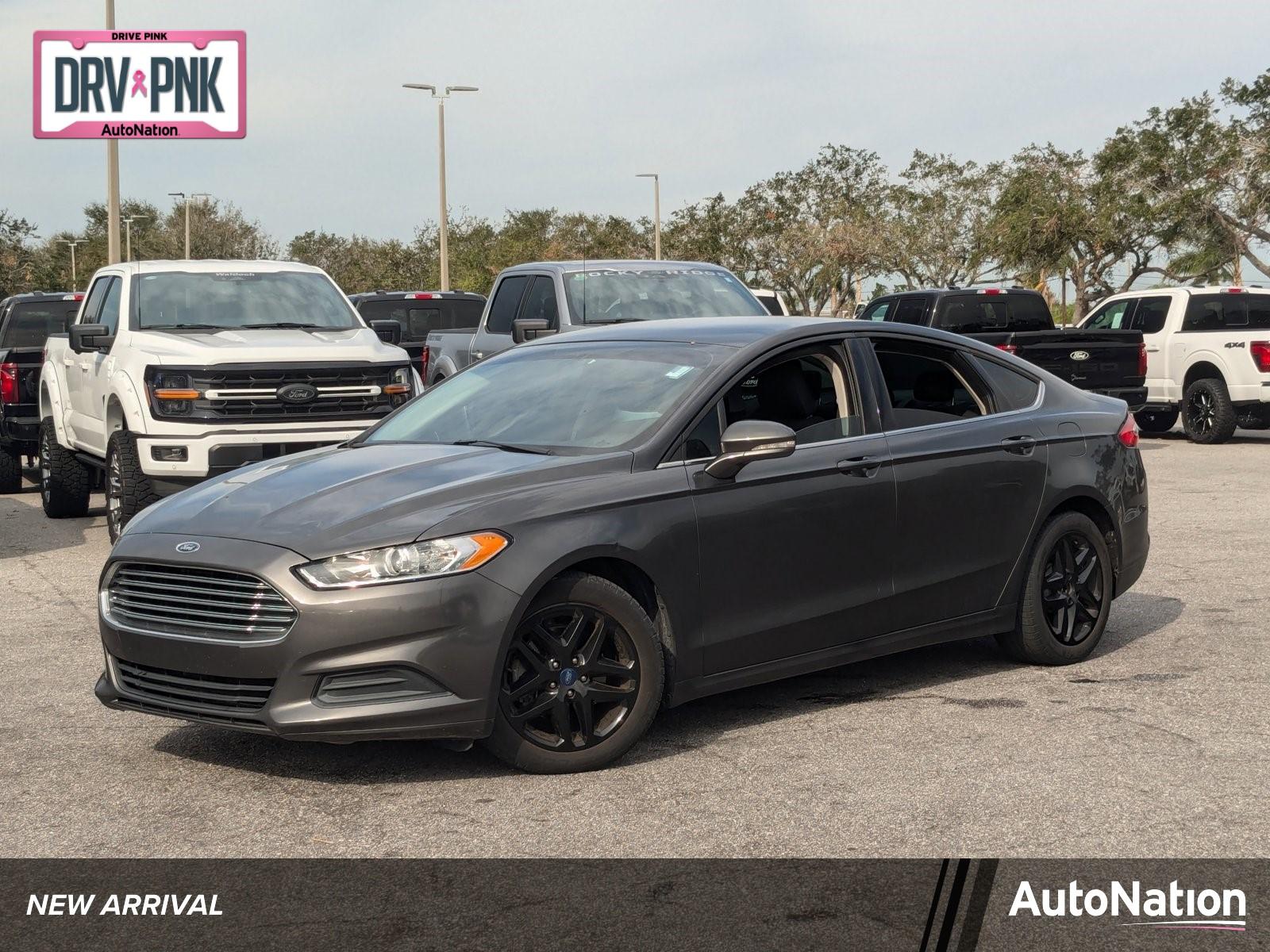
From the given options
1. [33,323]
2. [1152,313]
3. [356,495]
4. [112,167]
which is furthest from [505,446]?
[112,167]

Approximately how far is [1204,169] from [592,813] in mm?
41413

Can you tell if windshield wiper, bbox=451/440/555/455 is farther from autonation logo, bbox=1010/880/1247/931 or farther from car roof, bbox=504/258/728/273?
car roof, bbox=504/258/728/273

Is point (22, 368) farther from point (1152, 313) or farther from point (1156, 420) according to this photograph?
point (1156, 420)

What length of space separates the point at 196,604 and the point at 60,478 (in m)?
9.56

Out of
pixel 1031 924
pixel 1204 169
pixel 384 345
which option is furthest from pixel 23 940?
pixel 1204 169

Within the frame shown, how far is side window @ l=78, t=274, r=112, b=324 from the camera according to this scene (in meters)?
13.9

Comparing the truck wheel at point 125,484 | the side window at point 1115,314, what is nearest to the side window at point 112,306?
the truck wheel at point 125,484

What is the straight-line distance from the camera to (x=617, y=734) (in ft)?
18.9

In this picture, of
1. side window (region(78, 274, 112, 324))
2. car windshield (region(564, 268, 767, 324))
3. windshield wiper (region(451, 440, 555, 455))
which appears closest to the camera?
windshield wiper (region(451, 440, 555, 455))

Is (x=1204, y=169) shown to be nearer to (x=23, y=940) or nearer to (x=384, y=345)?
(x=384, y=345)

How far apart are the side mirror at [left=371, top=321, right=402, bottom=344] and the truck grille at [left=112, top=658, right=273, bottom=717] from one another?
→ 7.85 metres

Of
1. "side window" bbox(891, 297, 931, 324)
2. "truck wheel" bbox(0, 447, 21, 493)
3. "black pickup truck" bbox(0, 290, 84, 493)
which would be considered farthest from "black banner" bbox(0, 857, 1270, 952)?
"side window" bbox(891, 297, 931, 324)

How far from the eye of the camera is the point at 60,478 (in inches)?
572

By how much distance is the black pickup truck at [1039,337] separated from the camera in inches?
736
